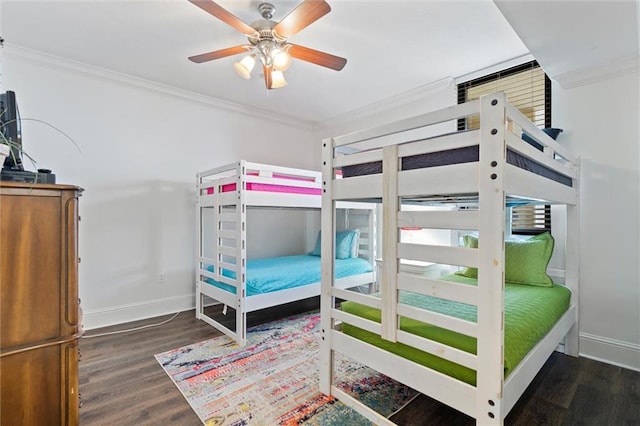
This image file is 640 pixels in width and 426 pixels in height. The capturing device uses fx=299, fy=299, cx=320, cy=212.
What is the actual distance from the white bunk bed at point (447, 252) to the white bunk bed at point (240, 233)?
Answer: 3.28ft

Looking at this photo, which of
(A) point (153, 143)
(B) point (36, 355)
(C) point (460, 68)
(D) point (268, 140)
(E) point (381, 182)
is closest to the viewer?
(B) point (36, 355)

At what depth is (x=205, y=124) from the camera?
370cm

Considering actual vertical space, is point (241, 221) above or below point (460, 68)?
below

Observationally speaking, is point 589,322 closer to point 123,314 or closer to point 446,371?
point 446,371

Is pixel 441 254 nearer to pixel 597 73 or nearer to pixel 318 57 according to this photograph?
pixel 318 57

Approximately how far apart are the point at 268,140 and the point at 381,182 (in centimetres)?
312

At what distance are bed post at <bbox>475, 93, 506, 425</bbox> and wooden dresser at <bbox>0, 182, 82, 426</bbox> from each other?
1.64 m

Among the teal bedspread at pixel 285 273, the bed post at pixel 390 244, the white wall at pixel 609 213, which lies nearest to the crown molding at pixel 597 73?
the white wall at pixel 609 213

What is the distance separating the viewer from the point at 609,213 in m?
2.29

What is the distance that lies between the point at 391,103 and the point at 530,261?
2.35 metres

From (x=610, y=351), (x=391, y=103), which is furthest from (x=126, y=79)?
(x=610, y=351)

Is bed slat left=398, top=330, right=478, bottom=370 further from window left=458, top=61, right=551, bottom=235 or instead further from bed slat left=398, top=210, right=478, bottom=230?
window left=458, top=61, right=551, bottom=235

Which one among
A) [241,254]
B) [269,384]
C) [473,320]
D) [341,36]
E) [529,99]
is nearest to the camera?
[473,320]

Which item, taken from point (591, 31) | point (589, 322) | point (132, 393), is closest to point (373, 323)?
point (132, 393)
